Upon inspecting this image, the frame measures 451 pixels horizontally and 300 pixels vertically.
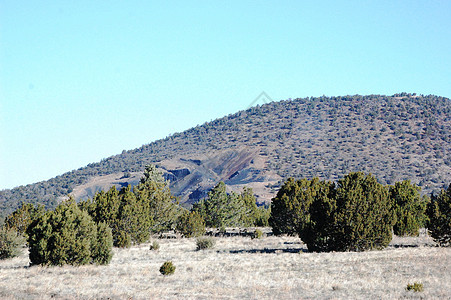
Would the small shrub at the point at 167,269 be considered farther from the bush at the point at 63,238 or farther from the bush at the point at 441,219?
the bush at the point at 441,219

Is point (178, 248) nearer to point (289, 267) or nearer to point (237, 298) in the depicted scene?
point (289, 267)

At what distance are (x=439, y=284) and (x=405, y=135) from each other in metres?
174

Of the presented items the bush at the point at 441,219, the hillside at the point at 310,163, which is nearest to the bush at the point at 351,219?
the bush at the point at 441,219

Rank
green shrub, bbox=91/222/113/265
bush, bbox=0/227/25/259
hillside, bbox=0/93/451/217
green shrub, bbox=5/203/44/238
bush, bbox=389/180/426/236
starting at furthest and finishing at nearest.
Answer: hillside, bbox=0/93/451/217 → green shrub, bbox=5/203/44/238 → bush, bbox=389/180/426/236 → bush, bbox=0/227/25/259 → green shrub, bbox=91/222/113/265

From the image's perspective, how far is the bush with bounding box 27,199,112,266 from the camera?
27.6 m

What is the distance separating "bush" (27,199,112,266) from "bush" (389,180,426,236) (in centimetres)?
3015

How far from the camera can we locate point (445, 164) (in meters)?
158

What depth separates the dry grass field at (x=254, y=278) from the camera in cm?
1925

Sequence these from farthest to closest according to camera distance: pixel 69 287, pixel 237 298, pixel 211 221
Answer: pixel 211 221 → pixel 69 287 → pixel 237 298

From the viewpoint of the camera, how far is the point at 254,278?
23797 mm

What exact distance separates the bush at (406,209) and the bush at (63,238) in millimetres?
30154

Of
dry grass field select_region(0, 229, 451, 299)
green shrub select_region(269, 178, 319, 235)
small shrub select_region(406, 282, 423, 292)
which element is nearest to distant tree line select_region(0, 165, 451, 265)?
green shrub select_region(269, 178, 319, 235)

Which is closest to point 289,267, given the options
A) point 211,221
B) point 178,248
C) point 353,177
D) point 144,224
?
point 353,177

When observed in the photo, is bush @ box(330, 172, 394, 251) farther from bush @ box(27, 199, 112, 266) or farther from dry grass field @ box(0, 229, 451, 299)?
bush @ box(27, 199, 112, 266)
